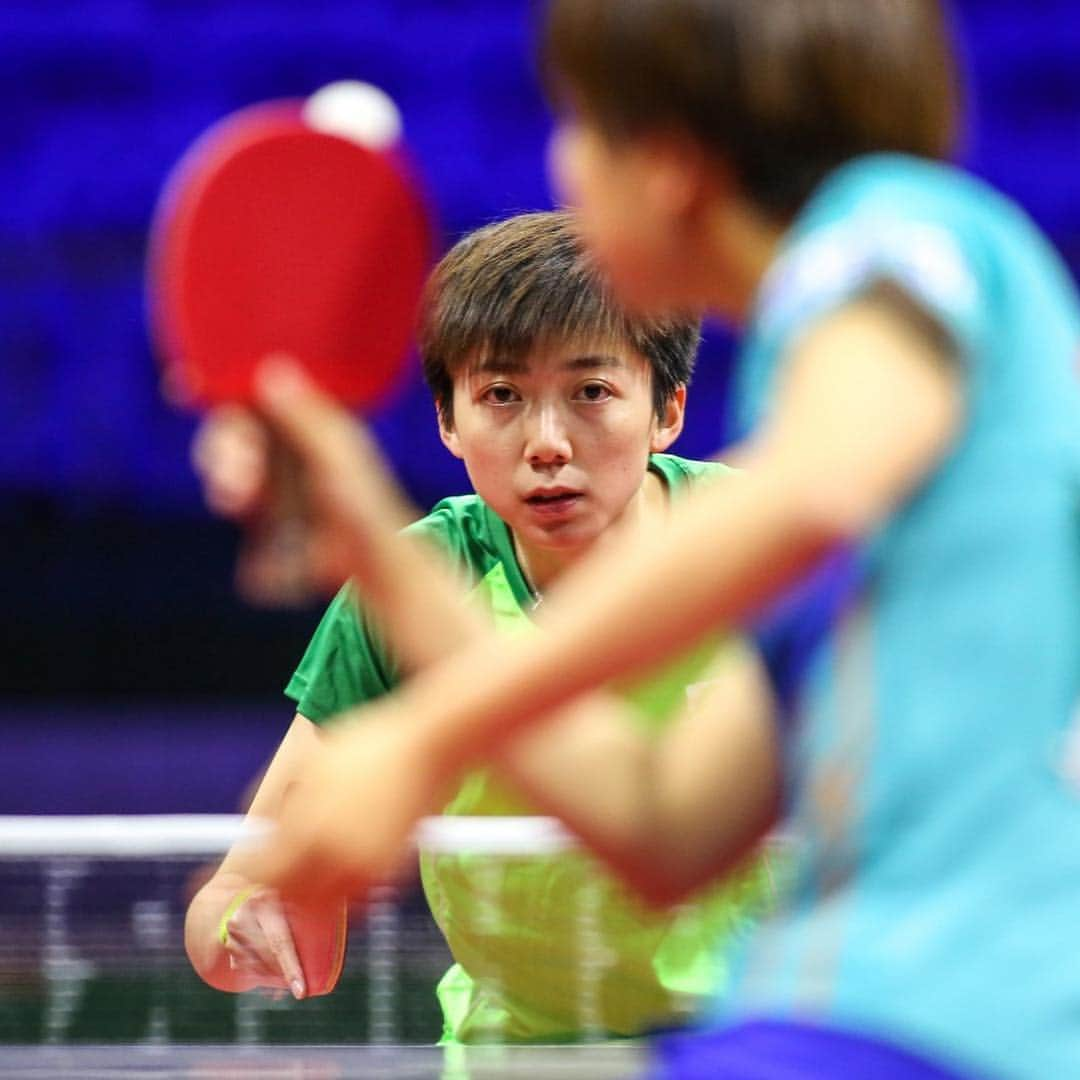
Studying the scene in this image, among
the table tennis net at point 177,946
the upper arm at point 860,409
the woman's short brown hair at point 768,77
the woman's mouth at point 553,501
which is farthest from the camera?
the table tennis net at point 177,946

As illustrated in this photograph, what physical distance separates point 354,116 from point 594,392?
114 centimetres

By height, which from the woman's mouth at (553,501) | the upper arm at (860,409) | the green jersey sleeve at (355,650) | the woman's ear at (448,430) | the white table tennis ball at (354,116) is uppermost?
the woman's ear at (448,430)

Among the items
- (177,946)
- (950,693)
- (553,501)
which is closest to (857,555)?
(950,693)

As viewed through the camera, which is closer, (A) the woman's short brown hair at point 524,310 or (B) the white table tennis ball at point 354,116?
(B) the white table tennis ball at point 354,116

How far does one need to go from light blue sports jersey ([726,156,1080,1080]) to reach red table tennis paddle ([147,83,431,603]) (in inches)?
10.8

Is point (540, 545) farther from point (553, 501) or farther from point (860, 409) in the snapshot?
point (860, 409)

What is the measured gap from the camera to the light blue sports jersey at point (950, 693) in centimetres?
109

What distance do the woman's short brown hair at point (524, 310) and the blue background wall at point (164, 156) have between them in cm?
397

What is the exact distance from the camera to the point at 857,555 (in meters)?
1.15

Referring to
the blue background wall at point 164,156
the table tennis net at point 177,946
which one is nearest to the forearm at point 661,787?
the table tennis net at point 177,946

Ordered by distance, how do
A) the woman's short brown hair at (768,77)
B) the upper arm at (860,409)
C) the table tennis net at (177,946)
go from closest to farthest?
the upper arm at (860,409)
the woman's short brown hair at (768,77)
the table tennis net at (177,946)

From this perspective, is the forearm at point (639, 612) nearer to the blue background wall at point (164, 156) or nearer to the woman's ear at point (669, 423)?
the woman's ear at point (669, 423)

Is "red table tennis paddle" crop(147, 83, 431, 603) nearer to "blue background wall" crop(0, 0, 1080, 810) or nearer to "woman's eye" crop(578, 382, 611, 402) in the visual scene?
"woman's eye" crop(578, 382, 611, 402)

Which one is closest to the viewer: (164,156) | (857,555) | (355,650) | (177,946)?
(857,555)
